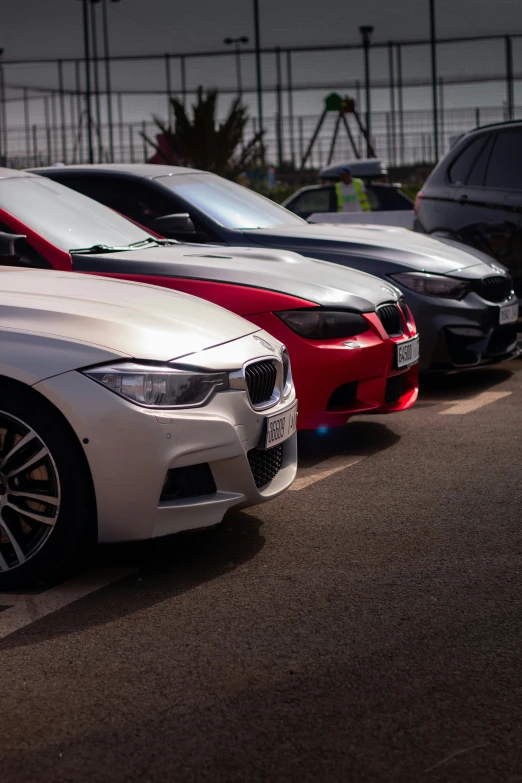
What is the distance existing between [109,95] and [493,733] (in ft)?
93.6

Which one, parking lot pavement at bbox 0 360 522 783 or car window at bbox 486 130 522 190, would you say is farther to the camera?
car window at bbox 486 130 522 190

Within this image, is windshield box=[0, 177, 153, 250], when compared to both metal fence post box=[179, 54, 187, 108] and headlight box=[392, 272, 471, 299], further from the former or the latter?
metal fence post box=[179, 54, 187, 108]

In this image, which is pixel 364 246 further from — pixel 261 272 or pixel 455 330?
pixel 261 272

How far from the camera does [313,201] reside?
18938mm

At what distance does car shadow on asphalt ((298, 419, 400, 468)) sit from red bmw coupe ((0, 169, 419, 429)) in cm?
24

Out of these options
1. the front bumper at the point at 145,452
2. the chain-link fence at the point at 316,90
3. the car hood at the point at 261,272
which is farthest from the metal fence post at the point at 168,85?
the front bumper at the point at 145,452

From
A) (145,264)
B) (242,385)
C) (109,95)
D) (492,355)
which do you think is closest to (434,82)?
(109,95)

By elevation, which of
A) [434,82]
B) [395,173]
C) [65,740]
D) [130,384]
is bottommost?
[65,740]

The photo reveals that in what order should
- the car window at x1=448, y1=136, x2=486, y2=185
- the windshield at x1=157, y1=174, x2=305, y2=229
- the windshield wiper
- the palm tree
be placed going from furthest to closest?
the palm tree
the car window at x1=448, y1=136, x2=486, y2=185
the windshield at x1=157, y1=174, x2=305, y2=229
the windshield wiper

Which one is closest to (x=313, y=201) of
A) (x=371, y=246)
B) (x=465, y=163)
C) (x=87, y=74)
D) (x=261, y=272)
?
(x=465, y=163)

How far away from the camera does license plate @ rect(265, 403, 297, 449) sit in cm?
444

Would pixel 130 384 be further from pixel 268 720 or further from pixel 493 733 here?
pixel 493 733

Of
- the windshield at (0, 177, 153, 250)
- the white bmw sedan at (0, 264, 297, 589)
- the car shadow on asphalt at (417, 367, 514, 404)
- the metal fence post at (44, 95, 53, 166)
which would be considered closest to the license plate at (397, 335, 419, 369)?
the car shadow on asphalt at (417, 367, 514, 404)

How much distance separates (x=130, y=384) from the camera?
4039mm
